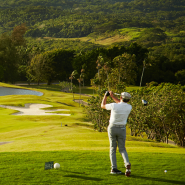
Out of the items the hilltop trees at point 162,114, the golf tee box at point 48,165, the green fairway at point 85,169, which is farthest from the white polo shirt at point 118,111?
the hilltop trees at point 162,114

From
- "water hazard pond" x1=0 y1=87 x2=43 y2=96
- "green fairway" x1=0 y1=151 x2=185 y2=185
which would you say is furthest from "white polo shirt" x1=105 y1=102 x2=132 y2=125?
"water hazard pond" x1=0 y1=87 x2=43 y2=96

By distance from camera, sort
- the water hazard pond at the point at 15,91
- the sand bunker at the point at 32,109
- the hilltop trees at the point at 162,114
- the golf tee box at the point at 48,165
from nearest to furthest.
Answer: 1. the golf tee box at the point at 48,165
2. the hilltop trees at the point at 162,114
3. the sand bunker at the point at 32,109
4. the water hazard pond at the point at 15,91

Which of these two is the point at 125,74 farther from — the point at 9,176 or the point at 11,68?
the point at 9,176

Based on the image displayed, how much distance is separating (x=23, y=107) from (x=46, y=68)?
59037 millimetres

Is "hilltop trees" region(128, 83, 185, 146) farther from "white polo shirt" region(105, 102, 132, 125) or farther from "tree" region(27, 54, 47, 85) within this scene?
"tree" region(27, 54, 47, 85)

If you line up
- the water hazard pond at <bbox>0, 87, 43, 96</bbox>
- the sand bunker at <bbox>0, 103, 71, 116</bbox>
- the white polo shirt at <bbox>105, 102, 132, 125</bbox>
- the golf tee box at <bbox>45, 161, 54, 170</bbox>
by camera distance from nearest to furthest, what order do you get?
1. the white polo shirt at <bbox>105, 102, 132, 125</bbox>
2. the golf tee box at <bbox>45, 161, 54, 170</bbox>
3. the sand bunker at <bbox>0, 103, 71, 116</bbox>
4. the water hazard pond at <bbox>0, 87, 43, 96</bbox>

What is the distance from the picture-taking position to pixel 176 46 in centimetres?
17412

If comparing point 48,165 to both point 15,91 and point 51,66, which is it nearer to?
point 15,91

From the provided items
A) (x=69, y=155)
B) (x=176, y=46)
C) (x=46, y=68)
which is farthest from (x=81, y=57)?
(x=69, y=155)

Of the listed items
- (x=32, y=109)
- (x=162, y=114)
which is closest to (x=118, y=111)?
(x=162, y=114)

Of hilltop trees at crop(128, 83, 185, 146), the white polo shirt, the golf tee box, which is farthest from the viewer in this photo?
hilltop trees at crop(128, 83, 185, 146)

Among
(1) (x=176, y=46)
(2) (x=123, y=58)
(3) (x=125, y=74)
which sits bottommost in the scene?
(3) (x=125, y=74)

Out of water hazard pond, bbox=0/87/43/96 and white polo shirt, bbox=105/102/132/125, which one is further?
water hazard pond, bbox=0/87/43/96

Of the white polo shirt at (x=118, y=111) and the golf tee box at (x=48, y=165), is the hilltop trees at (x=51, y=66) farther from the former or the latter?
the white polo shirt at (x=118, y=111)
